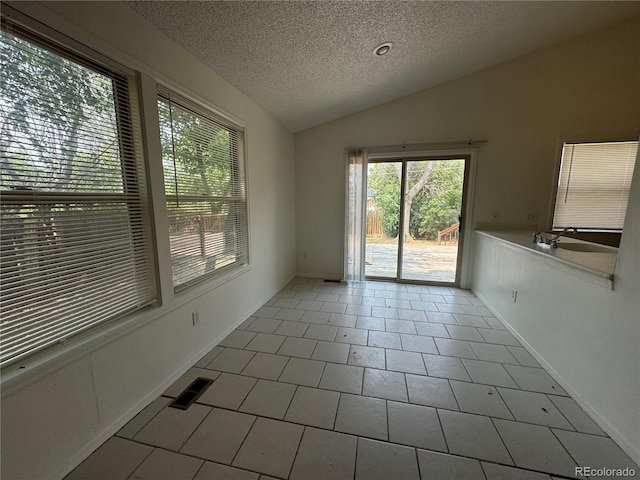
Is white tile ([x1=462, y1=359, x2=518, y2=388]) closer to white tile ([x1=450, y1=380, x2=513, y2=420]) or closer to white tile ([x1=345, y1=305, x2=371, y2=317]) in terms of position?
white tile ([x1=450, y1=380, x2=513, y2=420])

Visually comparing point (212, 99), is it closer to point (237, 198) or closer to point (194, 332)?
point (237, 198)

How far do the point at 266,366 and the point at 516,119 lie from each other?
4087 mm

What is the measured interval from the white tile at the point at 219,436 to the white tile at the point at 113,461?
0.71 ft

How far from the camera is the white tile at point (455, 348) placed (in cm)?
212

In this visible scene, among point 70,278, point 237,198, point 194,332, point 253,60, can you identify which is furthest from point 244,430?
point 253,60

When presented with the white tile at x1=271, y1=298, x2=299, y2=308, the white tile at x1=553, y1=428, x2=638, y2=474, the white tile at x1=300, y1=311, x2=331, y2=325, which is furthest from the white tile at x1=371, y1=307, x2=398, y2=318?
the white tile at x1=553, y1=428, x2=638, y2=474

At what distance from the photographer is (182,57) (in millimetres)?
1783

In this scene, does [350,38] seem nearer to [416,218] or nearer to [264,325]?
[416,218]

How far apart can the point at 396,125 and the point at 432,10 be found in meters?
1.68

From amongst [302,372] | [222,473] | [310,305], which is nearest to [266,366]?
[302,372]

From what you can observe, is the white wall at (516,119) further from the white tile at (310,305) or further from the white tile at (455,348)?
the white tile at (455,348)

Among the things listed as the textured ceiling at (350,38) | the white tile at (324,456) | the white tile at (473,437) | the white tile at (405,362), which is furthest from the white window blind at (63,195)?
the white tile at (473,437)

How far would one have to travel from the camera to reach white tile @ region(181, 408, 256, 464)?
4.21ft

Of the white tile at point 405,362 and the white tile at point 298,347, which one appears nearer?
the white tile at point 405,362
